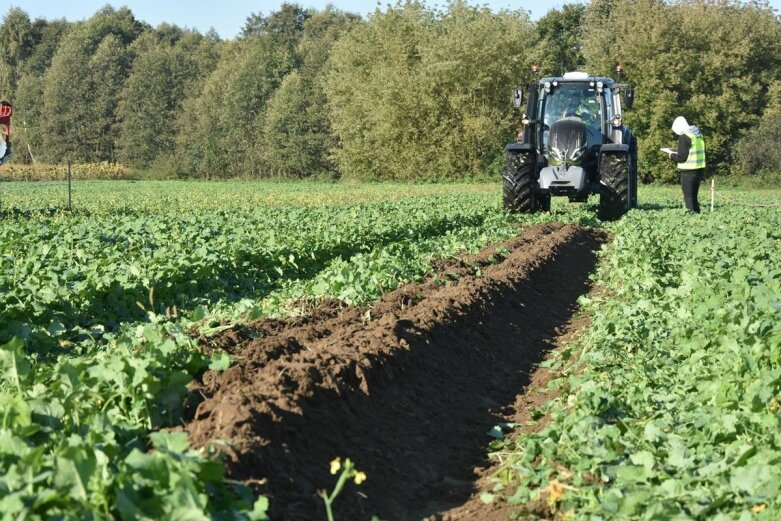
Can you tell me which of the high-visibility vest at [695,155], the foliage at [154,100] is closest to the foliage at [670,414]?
the high-visibility vest at [695,155]

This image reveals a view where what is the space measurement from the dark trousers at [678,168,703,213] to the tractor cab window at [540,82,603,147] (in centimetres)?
181

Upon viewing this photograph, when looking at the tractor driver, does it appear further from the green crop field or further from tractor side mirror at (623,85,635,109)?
the green crop field

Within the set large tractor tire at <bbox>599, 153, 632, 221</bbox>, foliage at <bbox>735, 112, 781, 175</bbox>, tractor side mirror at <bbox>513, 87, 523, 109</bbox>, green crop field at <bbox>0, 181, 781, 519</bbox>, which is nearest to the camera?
green crop field at <bbox>0, 181, 781, 519</bbox>

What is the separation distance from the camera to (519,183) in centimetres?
2009

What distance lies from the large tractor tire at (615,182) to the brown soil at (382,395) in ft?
30.1

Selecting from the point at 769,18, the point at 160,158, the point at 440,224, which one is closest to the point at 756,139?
the point at 769,18

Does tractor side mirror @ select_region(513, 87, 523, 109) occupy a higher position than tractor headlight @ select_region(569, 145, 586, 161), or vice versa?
tractor side mirror @ select_region(513, 87, 523, 109)

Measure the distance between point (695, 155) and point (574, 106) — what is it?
105 inches

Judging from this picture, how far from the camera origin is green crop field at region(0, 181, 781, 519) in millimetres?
3900

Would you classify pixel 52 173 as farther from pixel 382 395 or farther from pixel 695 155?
pixel 382 395

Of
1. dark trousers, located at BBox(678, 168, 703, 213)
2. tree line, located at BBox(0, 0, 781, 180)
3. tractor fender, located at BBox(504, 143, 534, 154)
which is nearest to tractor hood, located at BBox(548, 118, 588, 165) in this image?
tractor fender, located at BBox(504, 143, 534, 154)

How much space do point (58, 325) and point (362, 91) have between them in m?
44.7

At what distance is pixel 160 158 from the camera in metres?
69.1

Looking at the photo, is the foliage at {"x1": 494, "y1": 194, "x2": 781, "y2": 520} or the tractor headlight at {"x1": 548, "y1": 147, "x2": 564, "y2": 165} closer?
the foliage at {"x1": 494, "y1": 194, "x2": 781, "y2": 520}
